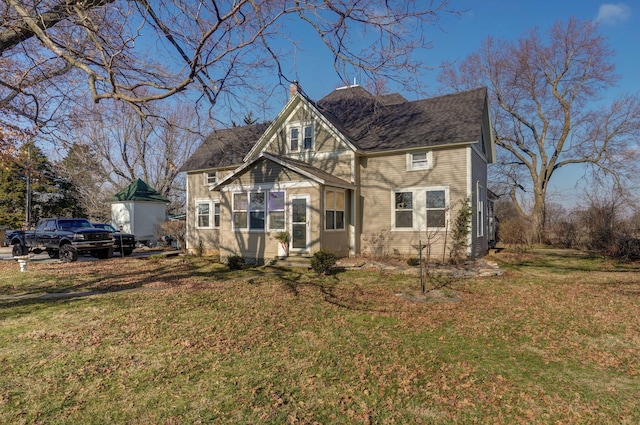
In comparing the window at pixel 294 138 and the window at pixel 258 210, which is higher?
the window at pixel 294 138

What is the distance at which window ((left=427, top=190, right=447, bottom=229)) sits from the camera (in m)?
13.9

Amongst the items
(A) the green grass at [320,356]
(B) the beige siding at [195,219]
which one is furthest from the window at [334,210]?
(B) the beige siding at [195,219]

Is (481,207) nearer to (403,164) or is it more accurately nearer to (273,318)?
(403,164)

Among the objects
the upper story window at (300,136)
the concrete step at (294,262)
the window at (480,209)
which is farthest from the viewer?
the upper story window at (300,136)

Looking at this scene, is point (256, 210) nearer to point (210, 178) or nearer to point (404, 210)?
point (404, 210)

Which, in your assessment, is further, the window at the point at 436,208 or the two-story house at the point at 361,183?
the window at the point at 436,208

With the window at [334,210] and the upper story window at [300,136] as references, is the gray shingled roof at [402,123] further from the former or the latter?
the window at [334,210]

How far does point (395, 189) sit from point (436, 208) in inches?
70.4

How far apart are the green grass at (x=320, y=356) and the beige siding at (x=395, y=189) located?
5073 millimetres

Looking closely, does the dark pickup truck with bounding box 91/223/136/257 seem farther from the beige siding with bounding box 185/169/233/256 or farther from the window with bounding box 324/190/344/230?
the window with bounding box 324/190/344/230

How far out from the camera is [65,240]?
52.0 feet

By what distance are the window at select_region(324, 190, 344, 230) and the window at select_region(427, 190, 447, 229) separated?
3390 millimetres

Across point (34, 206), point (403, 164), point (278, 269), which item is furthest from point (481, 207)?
point (34, 206)

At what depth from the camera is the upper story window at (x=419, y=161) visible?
14.2 m
